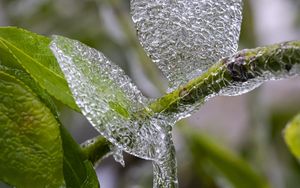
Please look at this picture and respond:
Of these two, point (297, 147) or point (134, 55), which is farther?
point (134, 55)

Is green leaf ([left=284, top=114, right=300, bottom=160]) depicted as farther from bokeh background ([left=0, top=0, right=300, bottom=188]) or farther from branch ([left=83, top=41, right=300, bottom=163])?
bokeh background ([left=0, top=0, right=300, bottom=188])

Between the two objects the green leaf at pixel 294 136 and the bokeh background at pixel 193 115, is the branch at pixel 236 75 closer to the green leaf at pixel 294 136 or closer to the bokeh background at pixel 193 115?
the green leaf at pixel 294 136

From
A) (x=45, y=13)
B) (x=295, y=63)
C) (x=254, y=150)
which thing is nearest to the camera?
(x=295, y=63)

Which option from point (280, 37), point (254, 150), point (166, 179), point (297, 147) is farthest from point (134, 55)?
point (166, 179)

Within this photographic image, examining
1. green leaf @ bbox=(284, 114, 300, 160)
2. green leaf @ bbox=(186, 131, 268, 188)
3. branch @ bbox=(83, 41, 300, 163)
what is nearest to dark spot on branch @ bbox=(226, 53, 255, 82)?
branch @ bbox=(83, 41, 300, 163)

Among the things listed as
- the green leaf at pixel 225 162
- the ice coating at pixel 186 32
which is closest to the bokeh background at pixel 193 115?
the green leaf at pixel 225 162

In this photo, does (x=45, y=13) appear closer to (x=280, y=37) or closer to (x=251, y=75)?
(x=280, y=37)

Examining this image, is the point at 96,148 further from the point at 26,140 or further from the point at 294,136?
the point at 294,136
